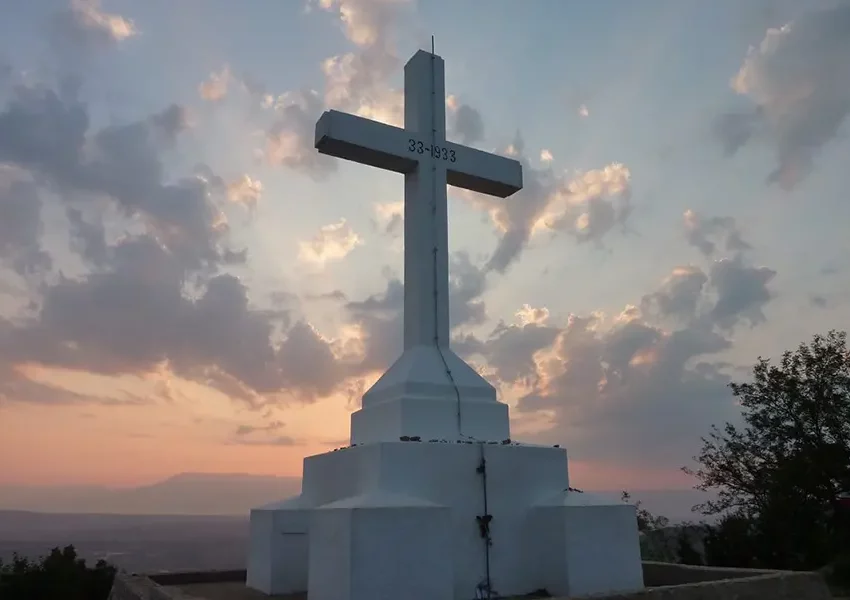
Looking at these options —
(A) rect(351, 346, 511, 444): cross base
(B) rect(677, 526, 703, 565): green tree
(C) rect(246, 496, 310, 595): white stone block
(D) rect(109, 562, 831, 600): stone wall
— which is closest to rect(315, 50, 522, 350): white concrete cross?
(A) rect(351, 346, 511, 444): cross base

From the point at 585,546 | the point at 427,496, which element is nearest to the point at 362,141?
the point at 427,496

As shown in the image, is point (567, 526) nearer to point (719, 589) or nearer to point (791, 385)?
point (719, 589)

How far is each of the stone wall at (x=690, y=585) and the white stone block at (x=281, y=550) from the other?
40.3 inches

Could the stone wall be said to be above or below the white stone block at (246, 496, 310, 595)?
below

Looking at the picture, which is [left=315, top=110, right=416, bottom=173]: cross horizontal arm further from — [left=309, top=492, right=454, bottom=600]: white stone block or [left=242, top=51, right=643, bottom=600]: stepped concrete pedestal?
[left=309, top=492, right=454, bottom=600]: white stone block

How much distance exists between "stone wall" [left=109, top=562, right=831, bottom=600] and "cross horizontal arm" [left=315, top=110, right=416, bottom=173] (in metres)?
5.59

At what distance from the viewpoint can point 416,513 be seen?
7.12m

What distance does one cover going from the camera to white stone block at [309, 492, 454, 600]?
267 inches

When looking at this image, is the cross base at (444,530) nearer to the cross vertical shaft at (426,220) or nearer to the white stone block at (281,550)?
the white stone block at (281,550)

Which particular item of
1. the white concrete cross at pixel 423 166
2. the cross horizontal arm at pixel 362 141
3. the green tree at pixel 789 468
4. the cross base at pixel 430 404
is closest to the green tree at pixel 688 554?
the green tree at pixel 789 468

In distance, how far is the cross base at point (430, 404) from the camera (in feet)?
27.7

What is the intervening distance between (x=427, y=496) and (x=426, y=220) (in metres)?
3.69

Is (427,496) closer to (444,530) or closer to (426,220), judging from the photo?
(444,530)

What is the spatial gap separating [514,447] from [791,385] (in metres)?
12.9
